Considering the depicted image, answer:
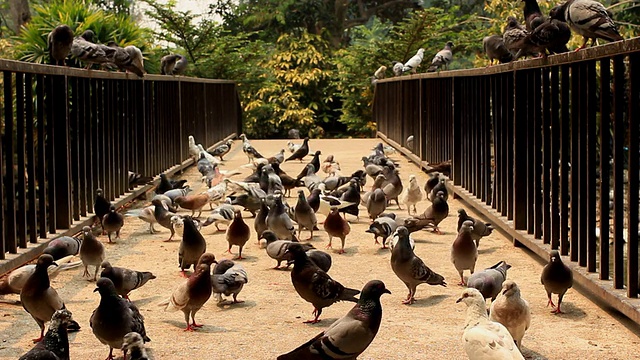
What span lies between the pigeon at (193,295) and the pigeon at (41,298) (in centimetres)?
60

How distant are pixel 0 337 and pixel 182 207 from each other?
17.1 feet

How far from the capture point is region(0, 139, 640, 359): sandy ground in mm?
5426

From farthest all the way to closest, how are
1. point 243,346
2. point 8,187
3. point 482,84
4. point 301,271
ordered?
1. point 482,84
2. point 8,187
3. point 301,271
4. point 243,346

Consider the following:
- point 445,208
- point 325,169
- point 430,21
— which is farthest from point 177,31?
point 445,208

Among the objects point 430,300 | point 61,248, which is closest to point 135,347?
point 430,300

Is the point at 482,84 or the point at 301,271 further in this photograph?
the point at 482,84

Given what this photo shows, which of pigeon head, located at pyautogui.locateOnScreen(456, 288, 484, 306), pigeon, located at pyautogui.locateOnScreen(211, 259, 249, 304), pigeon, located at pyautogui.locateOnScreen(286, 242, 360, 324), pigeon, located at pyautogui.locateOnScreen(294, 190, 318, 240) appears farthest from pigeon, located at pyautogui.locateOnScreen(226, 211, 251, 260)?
pigeon head, located at pyautogui.locateOnScreen(456, 288, 484, 306)

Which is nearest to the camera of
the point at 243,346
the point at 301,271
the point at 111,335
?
the point at 111,335

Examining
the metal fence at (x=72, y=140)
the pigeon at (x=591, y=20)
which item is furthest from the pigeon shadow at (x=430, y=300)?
the metal fence at (x=72, y=140)

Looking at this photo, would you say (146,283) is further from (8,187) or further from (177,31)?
(177,31)

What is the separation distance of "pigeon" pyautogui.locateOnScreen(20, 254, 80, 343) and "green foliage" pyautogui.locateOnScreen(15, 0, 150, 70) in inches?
450

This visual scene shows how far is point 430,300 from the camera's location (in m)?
6.74

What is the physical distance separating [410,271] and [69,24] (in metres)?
12.7

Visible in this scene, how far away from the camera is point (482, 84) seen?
1082 cm
